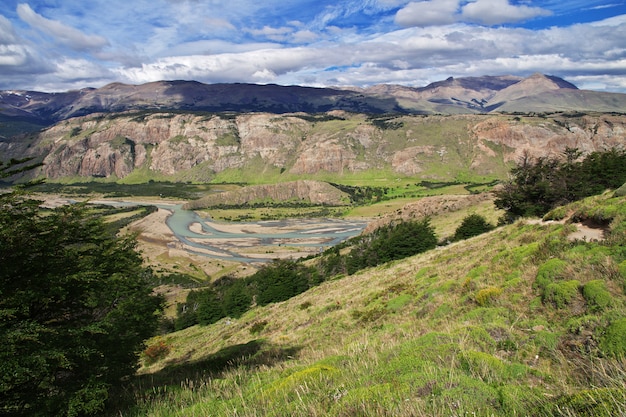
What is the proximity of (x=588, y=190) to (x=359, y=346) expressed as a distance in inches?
2034

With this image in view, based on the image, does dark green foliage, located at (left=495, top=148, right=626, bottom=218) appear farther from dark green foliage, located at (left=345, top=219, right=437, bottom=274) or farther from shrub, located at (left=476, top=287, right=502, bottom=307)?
shrub, located at (left=476, top=287, right=502, bottom=307)

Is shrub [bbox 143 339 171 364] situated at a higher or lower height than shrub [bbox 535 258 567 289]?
lower

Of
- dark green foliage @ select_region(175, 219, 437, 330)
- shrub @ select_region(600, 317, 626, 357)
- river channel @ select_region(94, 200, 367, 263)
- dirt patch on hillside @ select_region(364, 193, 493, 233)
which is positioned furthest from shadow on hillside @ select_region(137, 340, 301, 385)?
river channel @ select_region(94, 200, 367, 263)

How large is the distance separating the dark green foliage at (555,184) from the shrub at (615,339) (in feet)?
147

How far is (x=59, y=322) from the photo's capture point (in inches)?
426

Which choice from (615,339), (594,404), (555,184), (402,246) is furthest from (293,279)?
(594,404)

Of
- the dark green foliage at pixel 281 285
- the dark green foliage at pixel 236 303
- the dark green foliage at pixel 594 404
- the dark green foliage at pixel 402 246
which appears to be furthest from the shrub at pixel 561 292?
the dark green foliage at pixel 236 303

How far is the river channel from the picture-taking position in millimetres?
136250

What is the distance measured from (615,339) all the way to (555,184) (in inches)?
1952

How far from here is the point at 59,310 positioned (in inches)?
426

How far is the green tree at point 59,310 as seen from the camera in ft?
28.0

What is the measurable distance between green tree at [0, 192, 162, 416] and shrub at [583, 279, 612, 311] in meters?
12.4

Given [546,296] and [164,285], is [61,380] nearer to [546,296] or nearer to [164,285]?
[546,296]

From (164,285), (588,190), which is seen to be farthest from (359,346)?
(164,285)
